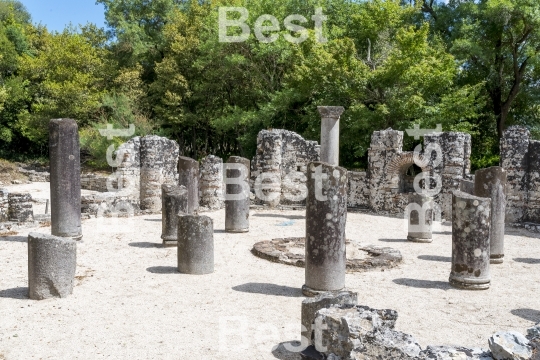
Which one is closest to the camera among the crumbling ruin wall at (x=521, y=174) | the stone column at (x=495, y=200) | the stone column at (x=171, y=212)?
the stone column at (x=495, y=200)

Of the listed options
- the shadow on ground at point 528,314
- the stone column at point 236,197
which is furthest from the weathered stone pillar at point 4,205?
the shadow on ground at point 528,314

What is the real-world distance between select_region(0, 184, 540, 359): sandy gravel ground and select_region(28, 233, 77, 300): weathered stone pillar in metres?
0.24

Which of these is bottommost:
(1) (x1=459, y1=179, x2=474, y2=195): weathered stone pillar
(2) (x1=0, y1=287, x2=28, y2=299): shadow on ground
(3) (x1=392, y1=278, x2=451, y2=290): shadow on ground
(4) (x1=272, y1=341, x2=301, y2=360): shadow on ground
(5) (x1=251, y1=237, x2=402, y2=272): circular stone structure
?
(4) (x1=272, y1=341, x2=301, y2=360): shadow on ground

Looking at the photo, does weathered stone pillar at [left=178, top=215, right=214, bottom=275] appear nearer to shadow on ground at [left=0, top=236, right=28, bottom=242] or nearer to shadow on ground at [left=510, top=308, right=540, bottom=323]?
shadow on ground at [left=0, top=236, right=28, bottom=242]

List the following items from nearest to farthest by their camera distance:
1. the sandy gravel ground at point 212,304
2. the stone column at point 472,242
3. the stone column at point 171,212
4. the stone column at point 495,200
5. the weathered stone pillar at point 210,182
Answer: the sandy gravel ground at point 212,304, the stone column at point 472,242, the stone column at point 495,200, the stone column at point 171,212, the weathered stone pillar at point 210,182

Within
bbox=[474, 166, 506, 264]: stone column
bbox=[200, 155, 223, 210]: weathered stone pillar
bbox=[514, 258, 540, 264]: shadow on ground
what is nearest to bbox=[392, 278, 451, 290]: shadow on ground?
bbox=[474, 166, 506, 264]: stone column

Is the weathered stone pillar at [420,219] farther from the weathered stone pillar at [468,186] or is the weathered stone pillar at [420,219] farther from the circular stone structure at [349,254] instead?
the circular stone structure at [349,254]

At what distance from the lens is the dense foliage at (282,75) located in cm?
2355

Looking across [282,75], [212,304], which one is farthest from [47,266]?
[282,75]

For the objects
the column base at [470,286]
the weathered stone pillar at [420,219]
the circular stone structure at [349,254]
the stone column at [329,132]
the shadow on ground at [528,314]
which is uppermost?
the stone column at [329,132]

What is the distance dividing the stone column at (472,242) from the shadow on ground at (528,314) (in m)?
1.20

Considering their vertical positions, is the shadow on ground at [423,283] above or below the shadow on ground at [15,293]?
above

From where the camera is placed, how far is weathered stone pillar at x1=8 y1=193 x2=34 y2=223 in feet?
51.5

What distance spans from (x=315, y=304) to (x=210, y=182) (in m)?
13.2
